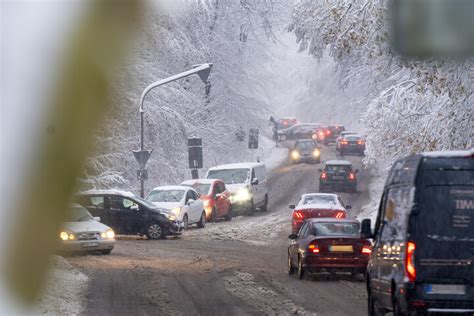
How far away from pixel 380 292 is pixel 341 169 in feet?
140

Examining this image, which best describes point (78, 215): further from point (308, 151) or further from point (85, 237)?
point (308, 151)

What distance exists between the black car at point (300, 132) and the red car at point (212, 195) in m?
53.5

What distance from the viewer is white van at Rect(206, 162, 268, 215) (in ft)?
162

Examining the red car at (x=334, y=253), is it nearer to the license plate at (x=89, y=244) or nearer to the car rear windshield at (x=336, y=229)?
the car rear windshield at (x=336, y=229)

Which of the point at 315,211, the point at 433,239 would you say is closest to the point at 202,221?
the point at 315,211

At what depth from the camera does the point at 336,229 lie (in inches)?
985

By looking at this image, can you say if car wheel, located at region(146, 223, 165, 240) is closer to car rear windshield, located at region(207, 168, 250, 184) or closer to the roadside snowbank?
the roadside snowbank

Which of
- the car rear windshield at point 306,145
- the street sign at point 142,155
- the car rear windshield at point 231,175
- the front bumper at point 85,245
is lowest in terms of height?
the front bumper at point 85,245

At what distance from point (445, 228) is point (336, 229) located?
10170 millimetres

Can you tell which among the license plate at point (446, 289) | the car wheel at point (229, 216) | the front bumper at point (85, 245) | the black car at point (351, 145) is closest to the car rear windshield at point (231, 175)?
the car wheel at point (229, 216)

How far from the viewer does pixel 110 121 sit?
4684 centimetres

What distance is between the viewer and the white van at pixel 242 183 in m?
49.5

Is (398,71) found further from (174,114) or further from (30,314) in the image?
(30,314)

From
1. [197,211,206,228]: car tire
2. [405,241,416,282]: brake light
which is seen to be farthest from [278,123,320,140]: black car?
[405,241,416,282]: brake light
